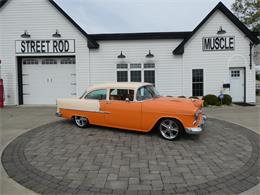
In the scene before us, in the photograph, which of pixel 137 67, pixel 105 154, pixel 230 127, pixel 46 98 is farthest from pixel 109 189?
pixel 46 98

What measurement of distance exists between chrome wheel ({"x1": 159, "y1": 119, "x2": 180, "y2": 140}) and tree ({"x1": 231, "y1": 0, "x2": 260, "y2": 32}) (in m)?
22.2

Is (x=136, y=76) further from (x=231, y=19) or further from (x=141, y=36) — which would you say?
(x=231, y=19)

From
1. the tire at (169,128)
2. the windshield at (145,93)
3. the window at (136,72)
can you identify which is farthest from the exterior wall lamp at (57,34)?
the tire at (169,128)

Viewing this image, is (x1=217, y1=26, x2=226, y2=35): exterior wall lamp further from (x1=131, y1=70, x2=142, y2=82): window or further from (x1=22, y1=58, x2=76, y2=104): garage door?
(x1=22, y1=58, x2=76, y2=104): garage door

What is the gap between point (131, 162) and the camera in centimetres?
483

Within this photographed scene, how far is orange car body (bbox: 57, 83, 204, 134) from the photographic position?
5.94 m

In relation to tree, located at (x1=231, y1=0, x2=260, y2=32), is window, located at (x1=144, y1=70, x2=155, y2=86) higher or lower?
lower

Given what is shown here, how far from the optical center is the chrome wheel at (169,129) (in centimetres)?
613

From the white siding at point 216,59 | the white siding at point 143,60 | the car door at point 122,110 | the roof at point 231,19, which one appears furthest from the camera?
the white siding at point 143,60

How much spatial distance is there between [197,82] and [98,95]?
849cm

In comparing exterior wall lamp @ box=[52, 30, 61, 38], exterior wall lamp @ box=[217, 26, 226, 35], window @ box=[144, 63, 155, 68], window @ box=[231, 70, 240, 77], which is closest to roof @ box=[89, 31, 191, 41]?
window @ box=[144, 63, 155, 68]

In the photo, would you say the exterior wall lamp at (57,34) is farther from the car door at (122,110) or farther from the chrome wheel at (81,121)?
the car door at (122,110)

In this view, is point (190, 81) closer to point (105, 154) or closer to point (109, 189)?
point (105, 154)

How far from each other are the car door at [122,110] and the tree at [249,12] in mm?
22144
